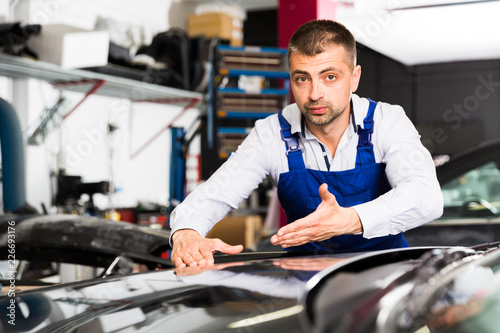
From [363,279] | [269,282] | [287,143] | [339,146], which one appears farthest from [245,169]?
[363,279]

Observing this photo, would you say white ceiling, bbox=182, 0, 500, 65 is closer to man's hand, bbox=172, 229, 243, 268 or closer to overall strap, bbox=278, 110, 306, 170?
overall strap, bbox=278, 110, 306, 170

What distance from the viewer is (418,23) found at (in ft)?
13.8

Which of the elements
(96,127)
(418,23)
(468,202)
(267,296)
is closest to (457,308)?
(267,296)

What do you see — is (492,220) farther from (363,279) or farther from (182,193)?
(182,193)

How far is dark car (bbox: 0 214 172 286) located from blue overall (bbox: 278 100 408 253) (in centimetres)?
46

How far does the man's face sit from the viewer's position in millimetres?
1666

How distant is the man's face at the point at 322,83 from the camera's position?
1.67 metres

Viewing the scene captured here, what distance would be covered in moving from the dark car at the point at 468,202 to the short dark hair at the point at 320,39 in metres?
0.95

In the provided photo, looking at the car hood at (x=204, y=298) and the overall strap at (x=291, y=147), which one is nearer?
the car hood at (x=204, y=298)

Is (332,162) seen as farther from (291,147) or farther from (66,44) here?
(66,44)

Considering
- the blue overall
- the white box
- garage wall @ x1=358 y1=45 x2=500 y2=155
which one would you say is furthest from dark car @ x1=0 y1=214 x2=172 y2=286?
garage wall @ x1=358 y1=45 x2=500 y2=155

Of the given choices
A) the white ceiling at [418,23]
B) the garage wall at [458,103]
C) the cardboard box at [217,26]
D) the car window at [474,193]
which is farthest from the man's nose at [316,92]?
the garage wall at [458,103]

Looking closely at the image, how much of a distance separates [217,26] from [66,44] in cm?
300

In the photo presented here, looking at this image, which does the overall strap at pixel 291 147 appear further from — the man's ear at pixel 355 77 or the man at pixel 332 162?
the man's ear at pixel 355 77
